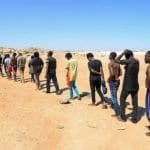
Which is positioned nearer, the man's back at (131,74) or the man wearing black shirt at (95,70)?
the man's back at (131,74)

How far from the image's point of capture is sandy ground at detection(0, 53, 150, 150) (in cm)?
911

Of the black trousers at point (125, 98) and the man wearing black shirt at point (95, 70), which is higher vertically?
the man wearing black shirt at point (95, 70)

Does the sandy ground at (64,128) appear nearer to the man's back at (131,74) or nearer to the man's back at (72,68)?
the man's back at (72,68)

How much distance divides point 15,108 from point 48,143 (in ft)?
10.3

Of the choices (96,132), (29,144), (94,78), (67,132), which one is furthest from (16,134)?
(94,78)

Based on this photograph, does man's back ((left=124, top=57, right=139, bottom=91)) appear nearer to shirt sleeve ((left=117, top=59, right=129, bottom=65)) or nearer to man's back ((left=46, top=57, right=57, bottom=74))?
shirt sleeve ((left=117, top=59, right=129, bottom=65))

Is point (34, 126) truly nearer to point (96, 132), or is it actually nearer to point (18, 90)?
point (96, 132)

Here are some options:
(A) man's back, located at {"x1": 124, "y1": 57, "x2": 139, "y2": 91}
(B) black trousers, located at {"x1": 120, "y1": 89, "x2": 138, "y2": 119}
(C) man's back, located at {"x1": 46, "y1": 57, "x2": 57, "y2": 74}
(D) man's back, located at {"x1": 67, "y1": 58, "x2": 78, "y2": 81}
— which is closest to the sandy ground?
(B) black trousers, located at {"x1": 120, "y1": 89, "x2": 138, "y2": 119}

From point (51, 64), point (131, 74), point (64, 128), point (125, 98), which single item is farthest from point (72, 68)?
point (131, 74)

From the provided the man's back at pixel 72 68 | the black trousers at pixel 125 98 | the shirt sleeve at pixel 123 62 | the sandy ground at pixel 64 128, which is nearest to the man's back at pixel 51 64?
the man's back at pixel 72 68

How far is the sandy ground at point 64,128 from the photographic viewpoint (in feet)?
29.9

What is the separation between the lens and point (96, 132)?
32.4 ft

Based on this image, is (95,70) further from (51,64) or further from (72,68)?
(51,64)

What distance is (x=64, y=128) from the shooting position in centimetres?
1023
